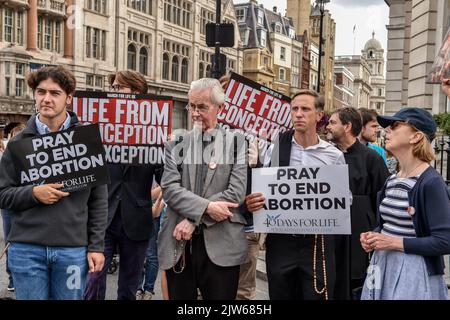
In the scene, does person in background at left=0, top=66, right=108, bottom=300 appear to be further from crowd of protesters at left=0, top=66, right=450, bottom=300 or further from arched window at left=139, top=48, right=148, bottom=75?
arched window at left=139, top=48, right=148, bottom=75

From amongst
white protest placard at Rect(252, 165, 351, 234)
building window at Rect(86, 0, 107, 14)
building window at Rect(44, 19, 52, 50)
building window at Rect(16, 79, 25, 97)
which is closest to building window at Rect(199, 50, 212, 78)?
building window at Rect(86, 0, 107, 14)

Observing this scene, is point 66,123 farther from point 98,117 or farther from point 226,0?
point 226,0

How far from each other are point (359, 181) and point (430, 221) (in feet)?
4.94

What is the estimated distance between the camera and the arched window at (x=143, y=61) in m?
44.0

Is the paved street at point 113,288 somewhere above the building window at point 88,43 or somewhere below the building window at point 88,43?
below

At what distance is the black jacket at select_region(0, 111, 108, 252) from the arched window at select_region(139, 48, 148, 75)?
1623 inches

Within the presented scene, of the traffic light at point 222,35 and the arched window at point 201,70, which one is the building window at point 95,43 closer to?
the arched window at point 201,70

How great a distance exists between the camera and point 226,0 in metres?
59.7

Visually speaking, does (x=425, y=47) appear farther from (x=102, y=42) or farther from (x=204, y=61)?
(x=204, y=61)

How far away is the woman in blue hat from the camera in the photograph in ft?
10.2

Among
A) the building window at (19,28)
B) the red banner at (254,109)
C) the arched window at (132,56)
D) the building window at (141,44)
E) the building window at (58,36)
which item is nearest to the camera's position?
the red banner at (254,109)

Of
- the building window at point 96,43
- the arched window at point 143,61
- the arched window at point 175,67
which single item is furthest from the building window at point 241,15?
the building window at point 96,43

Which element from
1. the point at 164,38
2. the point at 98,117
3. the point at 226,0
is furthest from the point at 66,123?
the point at 226,0

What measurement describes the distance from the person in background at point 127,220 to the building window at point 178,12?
43.5m
